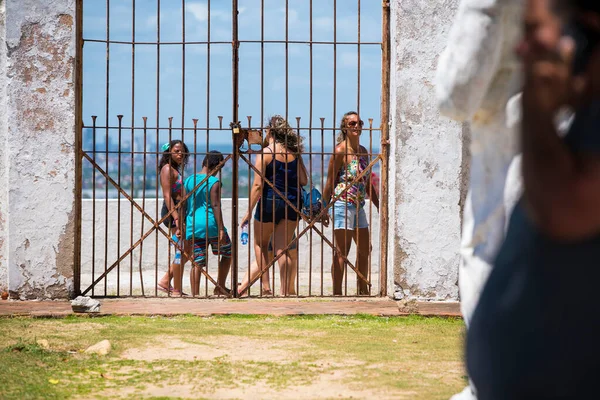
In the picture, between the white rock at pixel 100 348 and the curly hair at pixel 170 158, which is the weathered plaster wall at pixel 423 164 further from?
the white rock at pixel 100 348

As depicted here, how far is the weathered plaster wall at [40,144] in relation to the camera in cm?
685

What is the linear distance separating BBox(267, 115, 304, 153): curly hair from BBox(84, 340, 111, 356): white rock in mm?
2859

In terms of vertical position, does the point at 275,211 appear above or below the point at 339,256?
above

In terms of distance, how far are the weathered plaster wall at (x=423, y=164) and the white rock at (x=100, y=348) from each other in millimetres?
2506

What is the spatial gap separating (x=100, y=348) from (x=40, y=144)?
7.20ft

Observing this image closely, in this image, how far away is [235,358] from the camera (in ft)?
17.2

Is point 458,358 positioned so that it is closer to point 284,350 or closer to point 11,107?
point 284,350

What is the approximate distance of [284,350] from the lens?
5.47 metres

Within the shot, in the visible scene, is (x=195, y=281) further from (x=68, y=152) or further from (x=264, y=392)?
(x=264, y=392)

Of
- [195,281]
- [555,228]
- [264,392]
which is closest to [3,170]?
[195,281]

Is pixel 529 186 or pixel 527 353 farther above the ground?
pixel 529 186

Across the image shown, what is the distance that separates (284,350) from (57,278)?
2.39m

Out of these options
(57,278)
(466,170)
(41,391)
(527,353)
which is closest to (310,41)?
(466,170)

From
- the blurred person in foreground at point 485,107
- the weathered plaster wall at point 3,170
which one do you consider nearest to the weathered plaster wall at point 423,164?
the weathered plaster wall at point 3,170
